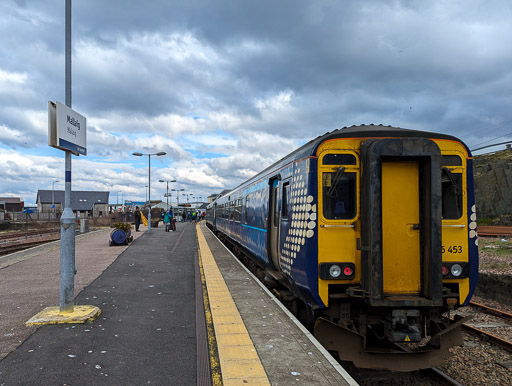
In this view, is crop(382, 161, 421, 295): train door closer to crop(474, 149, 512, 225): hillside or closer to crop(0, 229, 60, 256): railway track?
crop(0, 229, 60, 256): railway track

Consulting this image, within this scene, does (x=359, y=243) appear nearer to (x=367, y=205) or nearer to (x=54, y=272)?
(x=367, y=205)

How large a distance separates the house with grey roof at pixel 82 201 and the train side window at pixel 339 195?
88532 mm

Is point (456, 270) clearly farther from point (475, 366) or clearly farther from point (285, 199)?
point (285, 199)

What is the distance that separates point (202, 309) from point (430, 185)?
4.33 meters

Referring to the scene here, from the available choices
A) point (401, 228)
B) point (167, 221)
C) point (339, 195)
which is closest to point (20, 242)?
point (167, 221)

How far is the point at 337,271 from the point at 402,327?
1087 mm

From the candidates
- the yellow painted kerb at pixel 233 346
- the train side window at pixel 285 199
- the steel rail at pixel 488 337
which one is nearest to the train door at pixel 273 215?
the train side window at pixel 285 199

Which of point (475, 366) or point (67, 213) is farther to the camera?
point (67, 213)

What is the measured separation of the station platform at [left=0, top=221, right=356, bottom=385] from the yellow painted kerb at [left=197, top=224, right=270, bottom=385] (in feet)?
0.04

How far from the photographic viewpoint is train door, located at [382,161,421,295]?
526 cm

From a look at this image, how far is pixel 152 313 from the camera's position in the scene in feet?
22.6

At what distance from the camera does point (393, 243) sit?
5.26 metres

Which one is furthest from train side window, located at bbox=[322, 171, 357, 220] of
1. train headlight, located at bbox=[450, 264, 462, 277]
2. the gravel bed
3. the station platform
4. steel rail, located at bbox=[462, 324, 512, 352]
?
steel rail, located at bbox=[462, 324, 512, 352]

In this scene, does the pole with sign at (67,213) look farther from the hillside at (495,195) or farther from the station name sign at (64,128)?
the hillside at (495,195)
